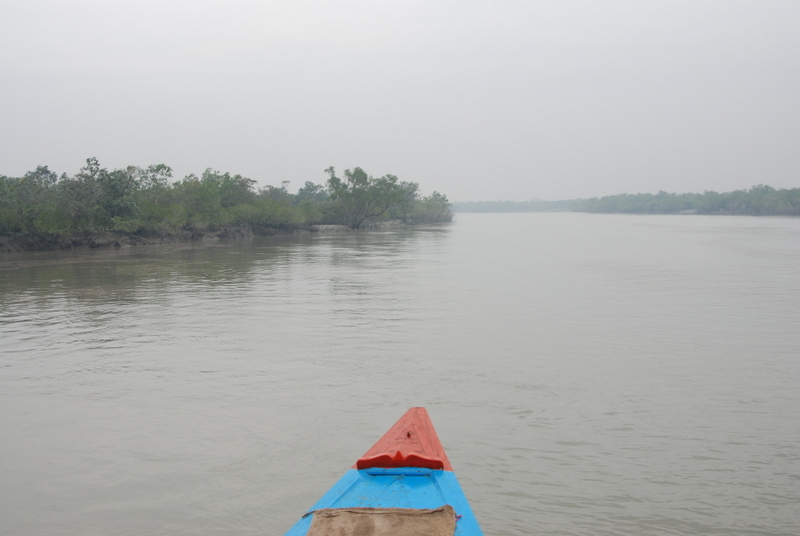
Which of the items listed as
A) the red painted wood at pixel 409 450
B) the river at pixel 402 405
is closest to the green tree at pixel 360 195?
the river at pixel 402 405

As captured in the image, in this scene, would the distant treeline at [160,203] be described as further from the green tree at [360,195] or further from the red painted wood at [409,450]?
the red painted wood at [409,450]

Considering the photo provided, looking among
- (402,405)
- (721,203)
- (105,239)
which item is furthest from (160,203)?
(721,203)

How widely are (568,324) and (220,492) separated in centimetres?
705

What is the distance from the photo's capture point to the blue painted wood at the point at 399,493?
306 centimetres

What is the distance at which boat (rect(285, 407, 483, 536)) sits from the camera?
2959 millimetres

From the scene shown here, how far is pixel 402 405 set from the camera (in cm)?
596

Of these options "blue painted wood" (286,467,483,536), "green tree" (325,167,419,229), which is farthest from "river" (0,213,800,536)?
"green tree" (325,167,419,229)

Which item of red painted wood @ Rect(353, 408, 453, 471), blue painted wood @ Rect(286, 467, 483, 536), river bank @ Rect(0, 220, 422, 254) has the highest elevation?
river bank @ Rect(0, 220, 422, 254)

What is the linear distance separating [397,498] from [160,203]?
3828 cm

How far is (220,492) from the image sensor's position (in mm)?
4258

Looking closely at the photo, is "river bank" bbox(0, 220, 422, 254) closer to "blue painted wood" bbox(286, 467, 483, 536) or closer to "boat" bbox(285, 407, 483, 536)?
"boat" bbox(285, 407, 483, 536)

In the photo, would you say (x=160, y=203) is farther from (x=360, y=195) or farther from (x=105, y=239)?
(x=360, y=195)

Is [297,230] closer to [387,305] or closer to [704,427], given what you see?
[387,305]

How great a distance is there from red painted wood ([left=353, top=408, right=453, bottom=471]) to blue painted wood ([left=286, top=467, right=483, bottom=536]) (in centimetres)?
4
